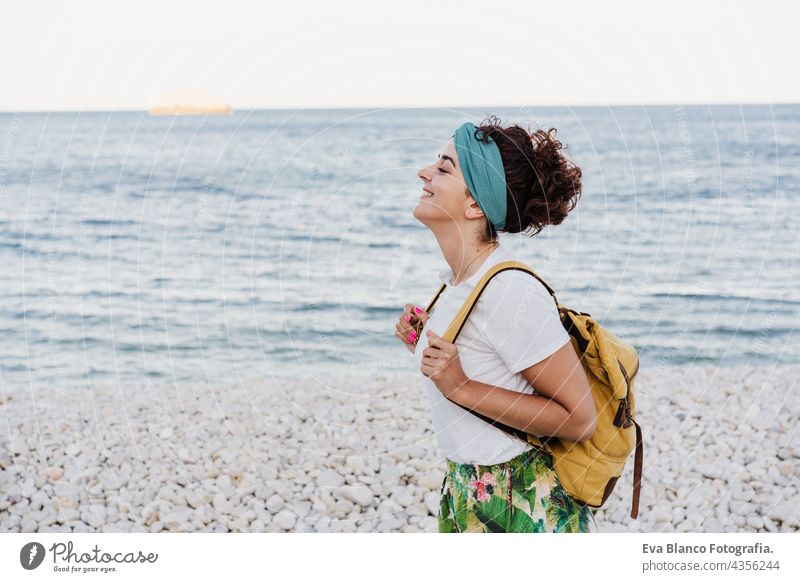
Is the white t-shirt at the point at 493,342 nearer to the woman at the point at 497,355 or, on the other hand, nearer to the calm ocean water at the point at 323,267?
the woman at the point at 497,355

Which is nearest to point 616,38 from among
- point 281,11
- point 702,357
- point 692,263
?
point 692,263

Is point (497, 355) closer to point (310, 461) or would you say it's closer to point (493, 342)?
point (493, 342)

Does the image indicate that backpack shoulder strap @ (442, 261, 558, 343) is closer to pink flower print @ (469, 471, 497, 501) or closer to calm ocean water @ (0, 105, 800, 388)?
pink flower print @ (469, 471, 497, 501)

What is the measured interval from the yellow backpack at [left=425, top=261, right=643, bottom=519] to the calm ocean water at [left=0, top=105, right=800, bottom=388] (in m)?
0.59

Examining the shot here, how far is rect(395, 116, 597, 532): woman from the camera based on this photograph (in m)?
1.99

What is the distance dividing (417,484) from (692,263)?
1069cm

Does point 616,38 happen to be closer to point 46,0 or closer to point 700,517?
point 700,517

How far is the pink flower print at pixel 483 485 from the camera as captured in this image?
214 cm

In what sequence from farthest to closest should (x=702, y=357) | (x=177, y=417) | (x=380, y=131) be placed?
(x=380, y=131)
(x=702, y=357)
(x=177, y=417)

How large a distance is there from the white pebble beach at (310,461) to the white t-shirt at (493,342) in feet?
8.68

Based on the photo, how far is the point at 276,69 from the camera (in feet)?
86.0
